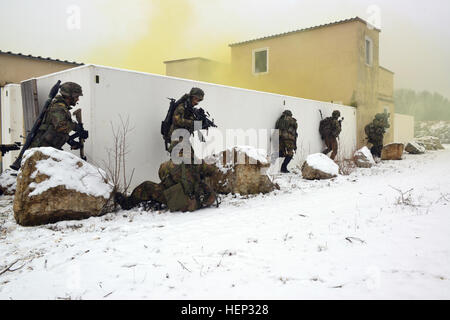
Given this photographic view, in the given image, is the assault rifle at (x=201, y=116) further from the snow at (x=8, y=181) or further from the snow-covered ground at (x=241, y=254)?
the snow at (x=8, y=181)

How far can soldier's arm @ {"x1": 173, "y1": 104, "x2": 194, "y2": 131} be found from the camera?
520 cm

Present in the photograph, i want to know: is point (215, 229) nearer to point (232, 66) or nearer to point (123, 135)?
point (123, 135)

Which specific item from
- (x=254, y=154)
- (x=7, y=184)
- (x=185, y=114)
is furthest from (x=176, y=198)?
(x=7, y=184)

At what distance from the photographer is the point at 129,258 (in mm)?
3023

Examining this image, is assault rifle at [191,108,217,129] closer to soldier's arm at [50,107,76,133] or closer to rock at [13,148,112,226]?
rock at [13,148,112,226]

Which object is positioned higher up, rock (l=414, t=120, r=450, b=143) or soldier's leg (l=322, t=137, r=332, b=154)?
rock (l=414, t=120, r=450, b=143)

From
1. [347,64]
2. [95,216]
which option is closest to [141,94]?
[95,216]

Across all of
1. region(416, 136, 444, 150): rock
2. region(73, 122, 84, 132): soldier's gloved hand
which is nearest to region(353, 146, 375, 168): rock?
region(73, 122, 84, 132): soldier's gloved hand

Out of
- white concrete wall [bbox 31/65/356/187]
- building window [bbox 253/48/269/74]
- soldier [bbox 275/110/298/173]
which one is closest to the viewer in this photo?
white concrete wall [bbox 31/65/356/187]

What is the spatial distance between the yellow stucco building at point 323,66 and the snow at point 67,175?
472 inches

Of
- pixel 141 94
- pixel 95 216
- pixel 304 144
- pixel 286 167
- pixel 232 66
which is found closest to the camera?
pixel 95 216

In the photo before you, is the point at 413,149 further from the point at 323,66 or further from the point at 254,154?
the point at 254,154

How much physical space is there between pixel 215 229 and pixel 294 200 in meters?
2.14

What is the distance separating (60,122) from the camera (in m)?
4.94
